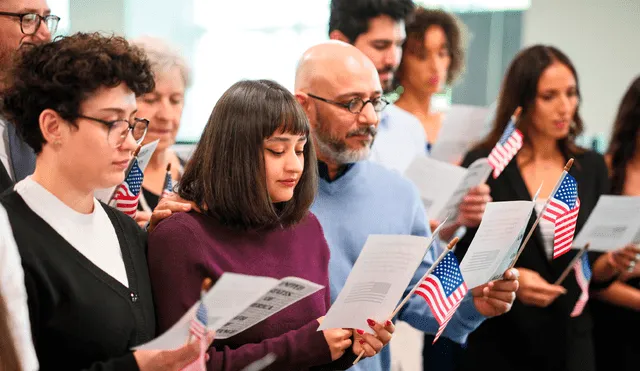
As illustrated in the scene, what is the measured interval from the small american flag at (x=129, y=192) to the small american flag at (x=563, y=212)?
110cm

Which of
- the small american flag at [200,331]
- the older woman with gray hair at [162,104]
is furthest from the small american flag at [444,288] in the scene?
the older woman with gray hair at [162,104]

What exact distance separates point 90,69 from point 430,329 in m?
1.31

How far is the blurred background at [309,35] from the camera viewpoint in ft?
14.8

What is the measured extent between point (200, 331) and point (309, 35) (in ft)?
12.6

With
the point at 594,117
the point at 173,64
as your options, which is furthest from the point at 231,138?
the point at 594,117

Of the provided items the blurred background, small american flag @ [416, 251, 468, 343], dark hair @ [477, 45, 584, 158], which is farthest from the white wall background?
small american flag @ [416, 251, 468, 343]

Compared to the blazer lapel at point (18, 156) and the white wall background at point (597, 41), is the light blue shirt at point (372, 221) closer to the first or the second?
the blazer lapel at point (18, 156)

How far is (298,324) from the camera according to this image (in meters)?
2.08

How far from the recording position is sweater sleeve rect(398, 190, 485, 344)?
8.33 feet

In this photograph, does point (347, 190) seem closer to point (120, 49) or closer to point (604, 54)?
point (120, 49)

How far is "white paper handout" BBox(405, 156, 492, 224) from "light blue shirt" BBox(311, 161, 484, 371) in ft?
1.19

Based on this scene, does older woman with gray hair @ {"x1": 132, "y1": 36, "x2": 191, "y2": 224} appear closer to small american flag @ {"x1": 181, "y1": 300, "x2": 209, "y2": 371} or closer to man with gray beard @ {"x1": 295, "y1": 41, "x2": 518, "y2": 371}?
man with gray beard @ {"x1": 295, "y1": 41, "x2": 518, "y2": 371}

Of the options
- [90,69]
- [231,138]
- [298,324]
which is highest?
[90,69]

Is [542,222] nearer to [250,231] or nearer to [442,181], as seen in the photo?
[442,181]
